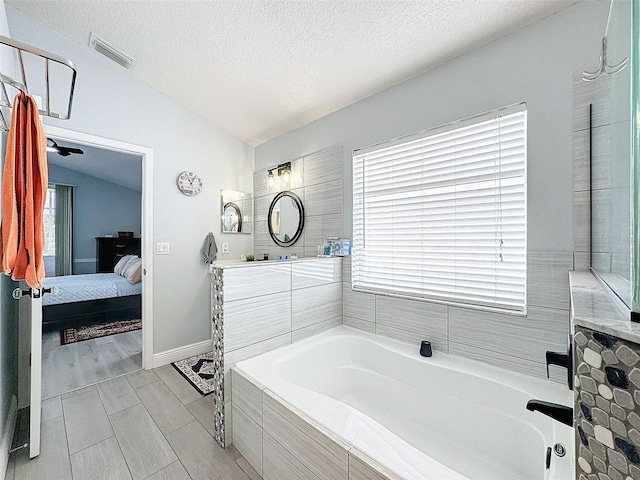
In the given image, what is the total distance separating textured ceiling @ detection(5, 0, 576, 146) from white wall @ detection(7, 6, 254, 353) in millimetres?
174

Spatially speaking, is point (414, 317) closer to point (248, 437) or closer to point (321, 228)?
point (321, 228)

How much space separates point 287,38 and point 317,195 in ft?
4.25

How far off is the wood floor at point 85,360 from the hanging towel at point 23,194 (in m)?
1.84

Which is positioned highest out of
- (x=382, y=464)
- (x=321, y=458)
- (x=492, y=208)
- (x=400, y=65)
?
(x=400, y=65)

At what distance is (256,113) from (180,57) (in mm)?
784

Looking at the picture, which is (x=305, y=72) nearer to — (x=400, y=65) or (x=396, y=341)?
(x=400, y=65)

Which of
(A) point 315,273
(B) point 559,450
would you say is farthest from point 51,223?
(B) point 559,450

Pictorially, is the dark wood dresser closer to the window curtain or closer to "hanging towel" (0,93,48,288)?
the window curtain

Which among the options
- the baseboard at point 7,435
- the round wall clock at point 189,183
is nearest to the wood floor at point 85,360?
the baseboard at point 7,435

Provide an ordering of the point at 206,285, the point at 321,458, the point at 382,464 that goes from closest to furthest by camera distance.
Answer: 1. the point at 382,464
2. the point at 321,458
3. the point at 206,285

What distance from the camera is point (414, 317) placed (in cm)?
199

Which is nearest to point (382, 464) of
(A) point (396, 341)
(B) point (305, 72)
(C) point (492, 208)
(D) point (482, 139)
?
(A) point (396, 341)

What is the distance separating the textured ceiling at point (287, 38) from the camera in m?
1.54

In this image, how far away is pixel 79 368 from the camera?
102 inches
